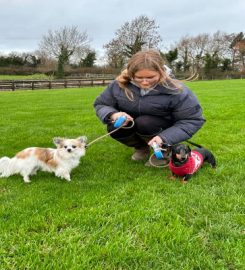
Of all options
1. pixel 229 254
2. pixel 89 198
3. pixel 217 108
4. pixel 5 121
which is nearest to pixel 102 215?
pixel 89 198

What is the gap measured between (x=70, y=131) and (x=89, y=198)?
12.1ft

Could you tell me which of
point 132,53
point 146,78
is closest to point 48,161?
point 146,78

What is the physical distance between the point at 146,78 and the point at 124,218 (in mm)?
1560

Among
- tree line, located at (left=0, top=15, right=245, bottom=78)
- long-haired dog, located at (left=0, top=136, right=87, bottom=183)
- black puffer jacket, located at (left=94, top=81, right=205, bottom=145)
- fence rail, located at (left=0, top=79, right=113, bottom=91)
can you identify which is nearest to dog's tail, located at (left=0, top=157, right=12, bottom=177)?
long-haired dog, located at (left=0, top=136, right=87, bottom=183)

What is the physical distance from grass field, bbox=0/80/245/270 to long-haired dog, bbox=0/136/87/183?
0.11 metres

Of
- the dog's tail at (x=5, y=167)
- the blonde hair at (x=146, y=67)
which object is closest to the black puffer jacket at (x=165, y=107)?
the blonde hair at (x=146, y=67)

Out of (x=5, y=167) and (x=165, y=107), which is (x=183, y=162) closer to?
(x=165, y=107)

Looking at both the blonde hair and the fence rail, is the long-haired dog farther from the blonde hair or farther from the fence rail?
the fence rail

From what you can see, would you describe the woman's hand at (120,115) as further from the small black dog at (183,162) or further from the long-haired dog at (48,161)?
the small black dog at (183,162)

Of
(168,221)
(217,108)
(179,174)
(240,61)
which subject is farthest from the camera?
(240,61)

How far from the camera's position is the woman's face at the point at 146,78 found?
3709mm

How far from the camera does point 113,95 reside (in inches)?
165

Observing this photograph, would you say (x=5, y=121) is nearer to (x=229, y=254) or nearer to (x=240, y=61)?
(x=229, y=254)

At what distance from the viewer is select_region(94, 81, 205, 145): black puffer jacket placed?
379 cm
